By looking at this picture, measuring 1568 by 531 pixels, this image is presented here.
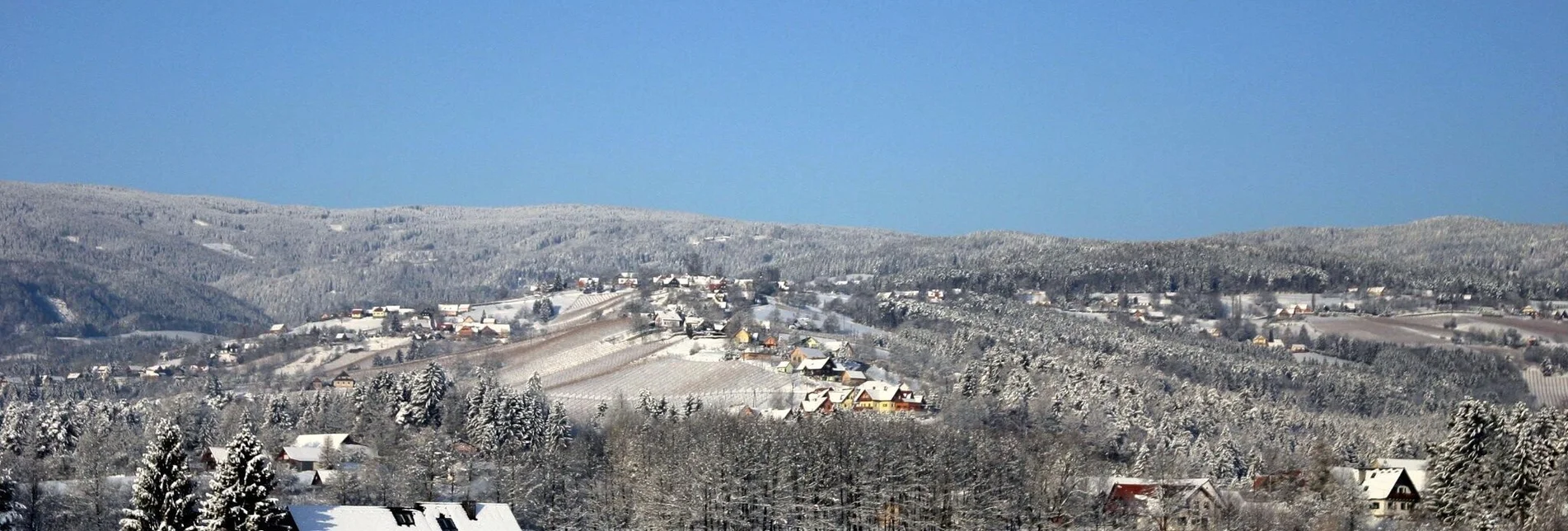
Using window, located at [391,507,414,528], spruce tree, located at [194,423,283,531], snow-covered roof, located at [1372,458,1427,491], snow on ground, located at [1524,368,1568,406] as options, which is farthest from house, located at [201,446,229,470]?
snow on ground, located at [1524,368,1568,406]

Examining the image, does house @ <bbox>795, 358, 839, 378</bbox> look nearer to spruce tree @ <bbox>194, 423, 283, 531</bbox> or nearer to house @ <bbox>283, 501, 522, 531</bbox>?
house @ <bbox>283, 501, 522, 531</bbox>

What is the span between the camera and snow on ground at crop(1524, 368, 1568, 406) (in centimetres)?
16450

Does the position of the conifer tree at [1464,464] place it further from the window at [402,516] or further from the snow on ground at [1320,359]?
the snow on ground at [1320,359]

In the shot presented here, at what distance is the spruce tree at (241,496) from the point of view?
57938 millimetres

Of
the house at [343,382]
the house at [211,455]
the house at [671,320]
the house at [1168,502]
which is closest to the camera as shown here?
the house at [1168,502]

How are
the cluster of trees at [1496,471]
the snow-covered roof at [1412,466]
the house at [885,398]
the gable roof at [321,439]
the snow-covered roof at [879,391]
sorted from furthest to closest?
the snow-covered roof at [879,391] → the house at [885,398] → the gable roof at [321,439] → the snow-covered roof at [1412,466] → the cluster of trees at [1496,471]

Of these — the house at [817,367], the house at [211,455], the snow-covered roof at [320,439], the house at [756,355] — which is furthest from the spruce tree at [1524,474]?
the house at [756,355]

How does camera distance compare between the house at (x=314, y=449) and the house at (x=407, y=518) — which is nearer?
the house at (x=407, y=518)

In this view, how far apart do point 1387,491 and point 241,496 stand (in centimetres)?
5576

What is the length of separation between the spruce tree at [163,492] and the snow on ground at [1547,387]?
125 m

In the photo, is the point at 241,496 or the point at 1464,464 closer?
the point at 241,496

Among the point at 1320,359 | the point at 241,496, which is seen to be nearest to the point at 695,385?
the point at 1320,359

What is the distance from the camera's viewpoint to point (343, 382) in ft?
549

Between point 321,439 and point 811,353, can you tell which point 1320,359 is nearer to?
point 811,353
